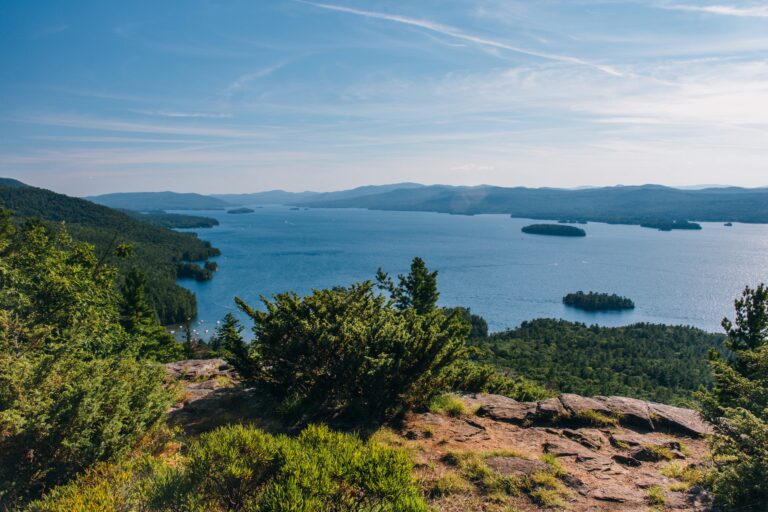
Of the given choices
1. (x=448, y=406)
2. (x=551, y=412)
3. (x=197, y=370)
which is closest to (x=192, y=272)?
(x=197, y=370)

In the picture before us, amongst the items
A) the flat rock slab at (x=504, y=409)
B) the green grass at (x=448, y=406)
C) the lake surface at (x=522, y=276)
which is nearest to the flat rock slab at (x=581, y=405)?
the flat rock slab at (x=504, y=409)

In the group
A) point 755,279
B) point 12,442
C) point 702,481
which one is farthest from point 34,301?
point 755,279

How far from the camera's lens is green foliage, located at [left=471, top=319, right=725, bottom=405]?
66438mm

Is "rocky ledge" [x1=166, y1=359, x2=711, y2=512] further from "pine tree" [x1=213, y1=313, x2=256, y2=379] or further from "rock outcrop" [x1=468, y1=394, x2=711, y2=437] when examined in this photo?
"pine tree" [x1=213, y1=313, x2=256, y2=379]

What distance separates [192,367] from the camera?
2028 centimetres

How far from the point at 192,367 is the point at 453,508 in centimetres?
1625

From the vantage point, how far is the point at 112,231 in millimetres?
146750

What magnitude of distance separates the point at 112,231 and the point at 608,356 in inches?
6389

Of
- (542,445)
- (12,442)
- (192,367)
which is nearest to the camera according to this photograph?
(12,442)

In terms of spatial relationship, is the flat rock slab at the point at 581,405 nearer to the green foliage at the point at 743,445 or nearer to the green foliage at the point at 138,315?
the green foliage at the point at 743,445

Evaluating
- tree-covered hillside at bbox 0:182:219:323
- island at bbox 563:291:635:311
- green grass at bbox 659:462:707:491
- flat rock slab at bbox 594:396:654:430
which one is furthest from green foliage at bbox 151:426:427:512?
island at bbox 563:291:635:311

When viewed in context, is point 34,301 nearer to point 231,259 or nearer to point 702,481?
point 702,481

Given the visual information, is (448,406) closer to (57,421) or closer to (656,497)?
(656,497)

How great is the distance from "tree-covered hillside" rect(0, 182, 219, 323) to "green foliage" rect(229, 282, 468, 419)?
4229 inches
